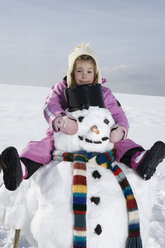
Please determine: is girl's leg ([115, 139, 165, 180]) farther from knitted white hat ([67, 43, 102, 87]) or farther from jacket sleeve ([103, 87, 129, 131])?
knitted white hat ([67, 43, 102, 87])

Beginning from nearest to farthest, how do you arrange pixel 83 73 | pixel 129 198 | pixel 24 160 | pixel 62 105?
pixel 129 198, pixel 24 160, pixel 83 73, pixel 62 105

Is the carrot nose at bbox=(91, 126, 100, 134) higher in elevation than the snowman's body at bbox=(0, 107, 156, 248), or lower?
higher

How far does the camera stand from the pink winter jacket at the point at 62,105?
2.17 meters

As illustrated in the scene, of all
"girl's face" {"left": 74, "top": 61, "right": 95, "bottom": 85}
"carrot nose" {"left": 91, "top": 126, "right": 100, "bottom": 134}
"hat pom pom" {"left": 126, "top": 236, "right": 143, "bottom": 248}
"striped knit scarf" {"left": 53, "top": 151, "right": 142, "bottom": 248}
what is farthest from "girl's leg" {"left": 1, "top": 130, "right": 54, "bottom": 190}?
"hat pom pom" {"left": 126, "top": 236, "right": 143, "bottom": 248}

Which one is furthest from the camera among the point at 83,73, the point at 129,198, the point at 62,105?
the point at 62,105

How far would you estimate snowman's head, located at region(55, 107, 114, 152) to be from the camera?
1959 millimetres

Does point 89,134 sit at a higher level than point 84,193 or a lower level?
higher

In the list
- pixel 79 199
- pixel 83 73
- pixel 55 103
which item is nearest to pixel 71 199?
pixel 79 199

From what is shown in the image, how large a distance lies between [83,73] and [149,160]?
0.77 meters

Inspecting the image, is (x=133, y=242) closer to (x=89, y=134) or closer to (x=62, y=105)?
(x=89, y=134)

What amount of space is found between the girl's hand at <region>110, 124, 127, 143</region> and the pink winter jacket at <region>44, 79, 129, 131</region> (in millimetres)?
66

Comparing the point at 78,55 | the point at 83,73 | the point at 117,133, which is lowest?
the point at 117,133

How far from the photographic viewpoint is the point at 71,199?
5.92 feet

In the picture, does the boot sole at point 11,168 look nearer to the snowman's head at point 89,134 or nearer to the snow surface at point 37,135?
the snow surface at point 37,135
